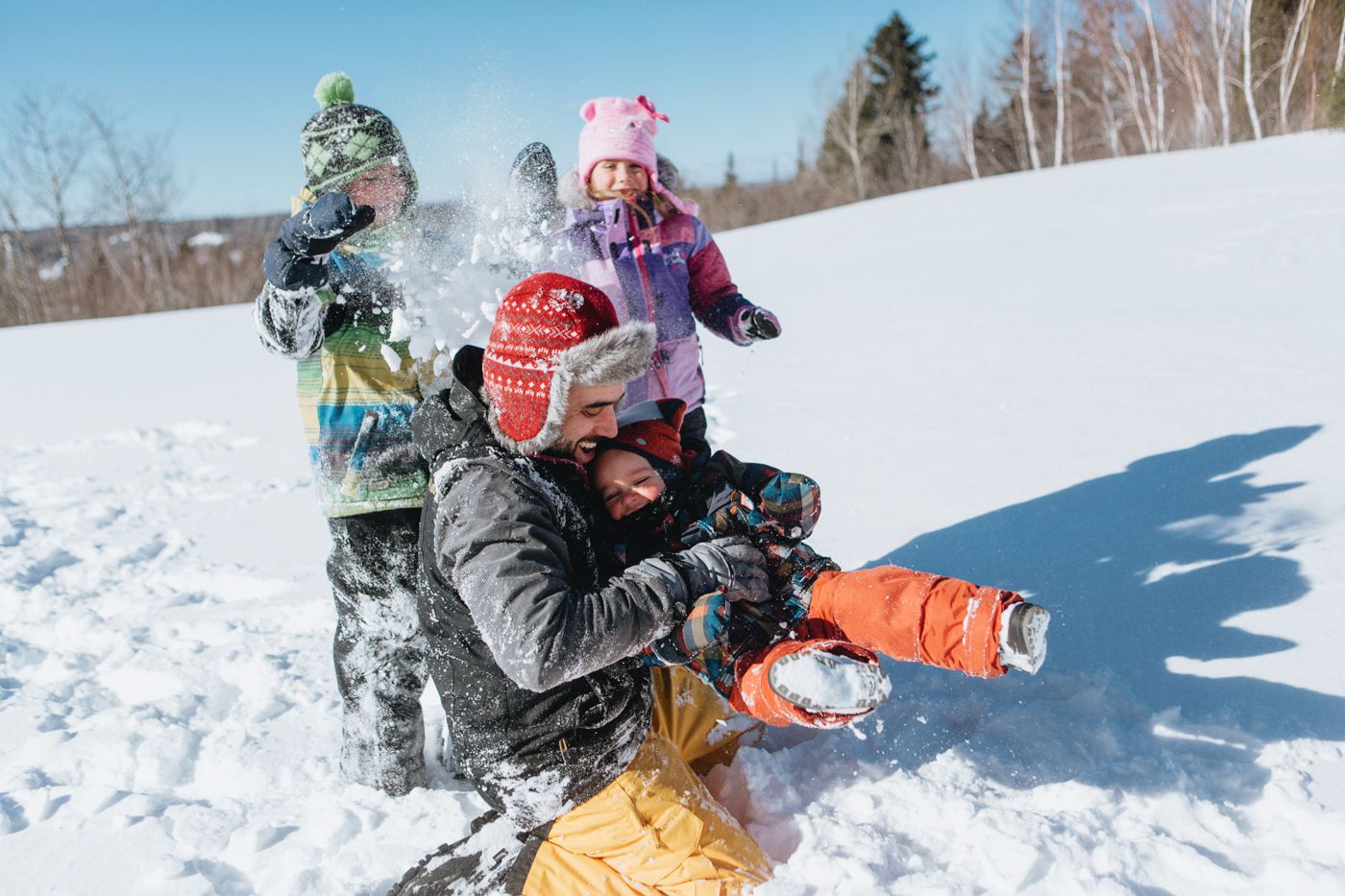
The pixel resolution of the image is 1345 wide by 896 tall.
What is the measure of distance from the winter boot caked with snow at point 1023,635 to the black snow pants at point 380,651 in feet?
4.45

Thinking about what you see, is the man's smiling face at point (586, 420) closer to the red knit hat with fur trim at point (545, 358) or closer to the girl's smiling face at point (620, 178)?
the red knit hat with fur trim at point (545, 358)

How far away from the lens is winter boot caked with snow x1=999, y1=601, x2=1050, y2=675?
1.43m

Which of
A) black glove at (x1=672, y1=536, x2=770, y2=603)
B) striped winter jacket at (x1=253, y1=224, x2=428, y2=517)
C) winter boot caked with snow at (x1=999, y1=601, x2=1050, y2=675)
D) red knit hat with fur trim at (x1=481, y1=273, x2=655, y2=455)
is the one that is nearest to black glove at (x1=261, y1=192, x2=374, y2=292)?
striped winter jacket at (x1=253, y1=224, x2=428, y2=517)

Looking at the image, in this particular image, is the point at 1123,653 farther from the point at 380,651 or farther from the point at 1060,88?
the point at 1060,88

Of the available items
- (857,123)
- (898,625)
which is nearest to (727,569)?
(898,625)

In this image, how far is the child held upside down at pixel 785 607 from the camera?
1.48m

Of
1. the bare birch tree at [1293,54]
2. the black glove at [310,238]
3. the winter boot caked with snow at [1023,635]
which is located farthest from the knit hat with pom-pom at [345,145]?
the bare birch tree at [1293,54]

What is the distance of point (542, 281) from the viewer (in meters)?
1.71

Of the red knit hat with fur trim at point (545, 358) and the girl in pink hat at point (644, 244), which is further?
the girl in pink hat at point (644, 244)

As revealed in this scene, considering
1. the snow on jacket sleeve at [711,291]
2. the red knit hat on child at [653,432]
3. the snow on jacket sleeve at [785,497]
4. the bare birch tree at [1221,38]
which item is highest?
the bare birch tree at [1221,38]

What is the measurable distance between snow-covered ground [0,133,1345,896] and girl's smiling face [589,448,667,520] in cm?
69

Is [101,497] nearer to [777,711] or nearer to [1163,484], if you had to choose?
[777,711]

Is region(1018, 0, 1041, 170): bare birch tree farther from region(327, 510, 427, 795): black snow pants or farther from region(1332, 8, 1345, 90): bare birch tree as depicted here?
region(327, 510, 427, 795): black snow pants

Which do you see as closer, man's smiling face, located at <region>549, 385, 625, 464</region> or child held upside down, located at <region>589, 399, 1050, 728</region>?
child held upside down, located at <region>589, 399, 1050, 728</region>
